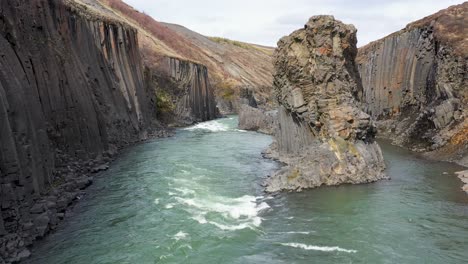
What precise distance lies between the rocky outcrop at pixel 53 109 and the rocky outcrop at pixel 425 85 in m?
25.7

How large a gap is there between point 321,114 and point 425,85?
20.7 meters

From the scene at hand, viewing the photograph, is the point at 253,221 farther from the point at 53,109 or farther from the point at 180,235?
the point at 53,109

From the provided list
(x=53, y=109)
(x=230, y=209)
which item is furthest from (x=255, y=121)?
(x=230, y=209)

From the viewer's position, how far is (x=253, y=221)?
1864 cm

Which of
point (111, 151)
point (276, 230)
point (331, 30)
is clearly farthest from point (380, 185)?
point (111, 151)

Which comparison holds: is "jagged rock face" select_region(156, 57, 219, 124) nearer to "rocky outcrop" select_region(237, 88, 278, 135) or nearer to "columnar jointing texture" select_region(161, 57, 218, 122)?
"columnar jointing texture" select_region(161, 57, 218, 122)

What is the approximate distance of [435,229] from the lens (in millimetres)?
17047

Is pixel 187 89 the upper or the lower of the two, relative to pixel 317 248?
upper

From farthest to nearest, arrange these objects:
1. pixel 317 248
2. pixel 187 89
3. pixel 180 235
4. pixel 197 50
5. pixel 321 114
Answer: pixel 197 50 < pixel 187 89 < pixel 321 114 < pixel 180 235 < pixel 317 248

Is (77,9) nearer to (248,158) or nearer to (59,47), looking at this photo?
(59,47)

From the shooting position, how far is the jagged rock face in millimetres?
64562

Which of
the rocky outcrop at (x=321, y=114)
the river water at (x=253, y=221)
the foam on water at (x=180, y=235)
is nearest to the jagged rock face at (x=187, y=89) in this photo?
the rocky outcrop at (x=321, y=114)

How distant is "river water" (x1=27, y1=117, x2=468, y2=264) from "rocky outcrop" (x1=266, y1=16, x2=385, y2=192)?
4.18 feet

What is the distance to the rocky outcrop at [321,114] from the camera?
24.9 meters
